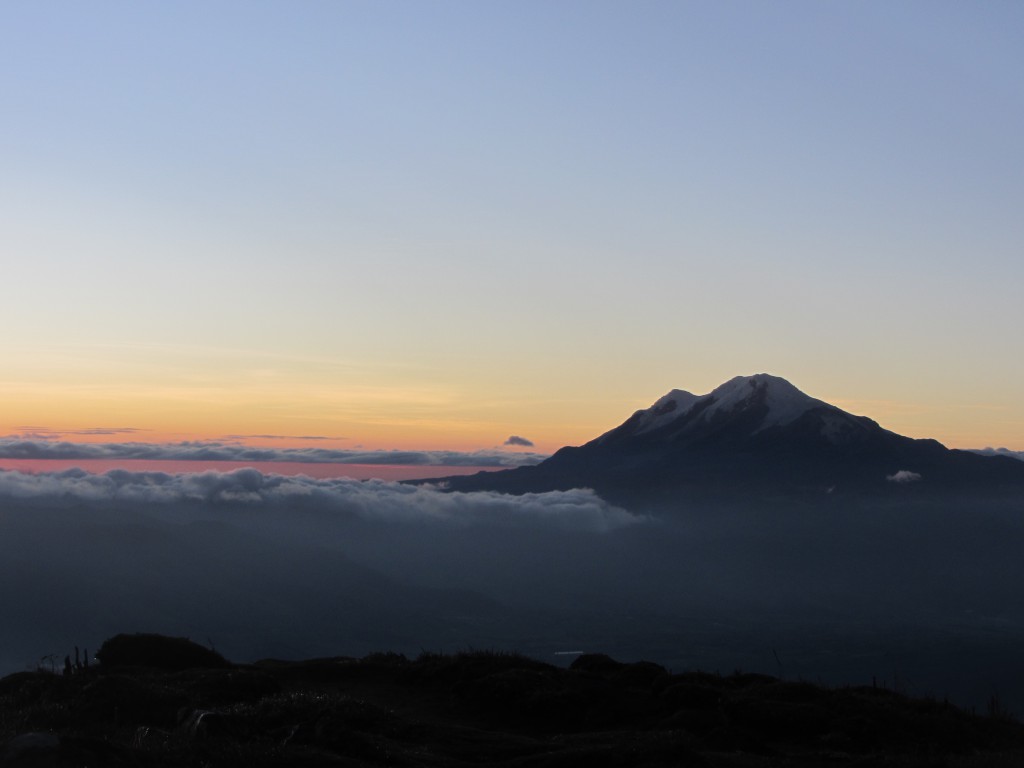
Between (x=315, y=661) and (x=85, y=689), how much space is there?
39.4 ft

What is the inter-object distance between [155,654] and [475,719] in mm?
15898

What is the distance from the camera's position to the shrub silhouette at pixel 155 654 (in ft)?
124

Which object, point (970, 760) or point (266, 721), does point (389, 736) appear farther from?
point (970, 760)

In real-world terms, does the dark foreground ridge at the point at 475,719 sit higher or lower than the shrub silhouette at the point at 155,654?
higher

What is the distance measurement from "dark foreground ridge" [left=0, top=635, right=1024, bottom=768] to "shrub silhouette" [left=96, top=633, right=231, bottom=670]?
211 cm

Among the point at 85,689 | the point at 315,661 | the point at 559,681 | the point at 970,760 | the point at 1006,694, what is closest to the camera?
the point at 970,760

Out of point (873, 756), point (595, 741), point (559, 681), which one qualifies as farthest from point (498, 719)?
point (873, 756)

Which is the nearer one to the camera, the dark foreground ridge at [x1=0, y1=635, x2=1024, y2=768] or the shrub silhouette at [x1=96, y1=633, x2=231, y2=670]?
the dark foreground ridge at [x1=0, y1=635, x2=1024, y2=768]

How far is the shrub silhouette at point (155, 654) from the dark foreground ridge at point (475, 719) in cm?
211

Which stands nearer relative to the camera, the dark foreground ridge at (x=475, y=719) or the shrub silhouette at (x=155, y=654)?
the dark foreground ridge at (x=475, y=719)

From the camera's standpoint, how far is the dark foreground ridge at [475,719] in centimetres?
1850

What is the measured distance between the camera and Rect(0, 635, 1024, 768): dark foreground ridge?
18.5 m

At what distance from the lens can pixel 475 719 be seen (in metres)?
28.0

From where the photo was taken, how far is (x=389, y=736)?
22688 mm
